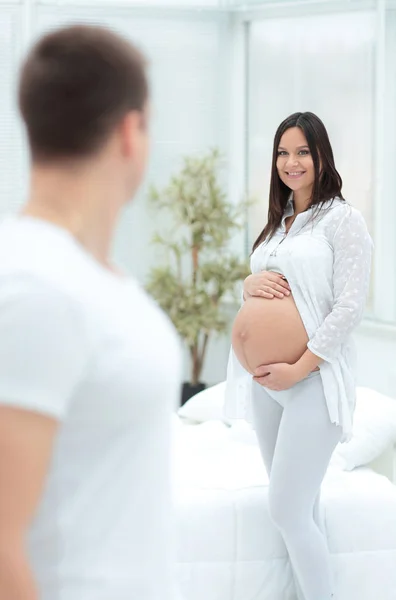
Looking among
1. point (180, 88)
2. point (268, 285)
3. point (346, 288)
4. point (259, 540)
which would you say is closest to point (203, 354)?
point (180, 88)

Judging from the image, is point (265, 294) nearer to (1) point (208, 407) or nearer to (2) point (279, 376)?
(2) point (279, 376)

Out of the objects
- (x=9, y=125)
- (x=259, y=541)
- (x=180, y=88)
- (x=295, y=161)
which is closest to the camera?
(x=295, y=161)

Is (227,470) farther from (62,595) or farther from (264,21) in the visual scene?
(264,21)

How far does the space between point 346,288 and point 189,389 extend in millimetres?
2761

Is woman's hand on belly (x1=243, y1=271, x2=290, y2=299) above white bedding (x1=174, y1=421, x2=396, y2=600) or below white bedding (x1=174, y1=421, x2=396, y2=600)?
above

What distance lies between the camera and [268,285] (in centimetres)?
252

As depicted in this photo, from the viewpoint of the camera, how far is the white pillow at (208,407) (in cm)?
350

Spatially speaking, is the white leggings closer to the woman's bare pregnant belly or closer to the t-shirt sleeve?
the woman's bare pregnant belly

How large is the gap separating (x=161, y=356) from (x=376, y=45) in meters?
3.82

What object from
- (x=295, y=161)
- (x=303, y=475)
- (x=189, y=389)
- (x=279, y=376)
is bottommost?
(x=189, y=389)

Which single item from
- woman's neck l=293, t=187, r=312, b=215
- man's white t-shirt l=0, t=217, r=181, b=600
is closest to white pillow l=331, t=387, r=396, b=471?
woman's neck l=293, t=187, r=312, b=215

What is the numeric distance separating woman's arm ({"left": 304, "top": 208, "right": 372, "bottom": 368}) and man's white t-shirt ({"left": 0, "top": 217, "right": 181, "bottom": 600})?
1460 millimetres

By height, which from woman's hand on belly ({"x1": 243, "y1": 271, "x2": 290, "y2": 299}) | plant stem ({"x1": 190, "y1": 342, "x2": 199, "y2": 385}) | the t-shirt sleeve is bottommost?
plant stem ({"x1": 190, "y1": 342, "x2": 199, "y2": 385})

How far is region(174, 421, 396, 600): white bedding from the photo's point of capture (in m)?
2.62
